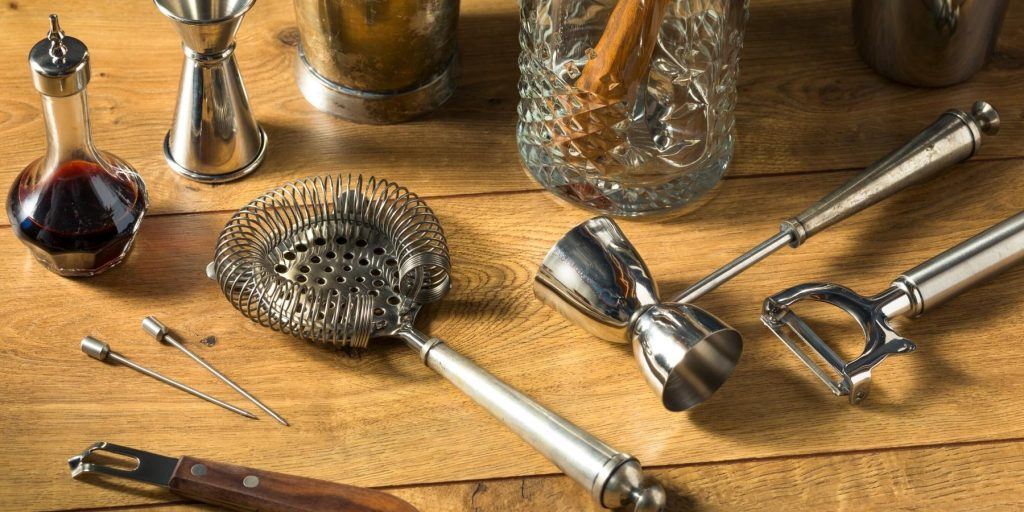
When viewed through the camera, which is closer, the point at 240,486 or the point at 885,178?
the point at 240,486

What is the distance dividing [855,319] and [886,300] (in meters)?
0.03

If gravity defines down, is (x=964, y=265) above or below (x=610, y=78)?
below

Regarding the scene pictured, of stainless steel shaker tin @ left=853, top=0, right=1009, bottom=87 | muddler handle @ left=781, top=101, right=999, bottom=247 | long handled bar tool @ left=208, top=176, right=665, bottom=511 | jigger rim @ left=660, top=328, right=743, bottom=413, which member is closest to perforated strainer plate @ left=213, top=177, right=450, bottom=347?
long handled bar tool @ left=208, top=176, right=665, bottom=511

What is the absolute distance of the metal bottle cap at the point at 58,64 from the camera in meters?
0.94

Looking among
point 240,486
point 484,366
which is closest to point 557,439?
point 484,366

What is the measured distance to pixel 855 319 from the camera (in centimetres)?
105

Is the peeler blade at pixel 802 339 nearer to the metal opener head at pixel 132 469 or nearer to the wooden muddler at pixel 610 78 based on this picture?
the wooden muddler at pixel 610 78

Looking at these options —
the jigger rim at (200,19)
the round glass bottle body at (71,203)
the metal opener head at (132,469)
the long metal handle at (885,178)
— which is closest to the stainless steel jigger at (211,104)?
the jigger rim at (200,19)

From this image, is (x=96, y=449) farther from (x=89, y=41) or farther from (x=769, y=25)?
(x=769, y=25)

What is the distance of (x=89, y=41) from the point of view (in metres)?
1.29

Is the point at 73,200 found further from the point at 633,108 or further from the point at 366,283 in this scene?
the point at 633,108

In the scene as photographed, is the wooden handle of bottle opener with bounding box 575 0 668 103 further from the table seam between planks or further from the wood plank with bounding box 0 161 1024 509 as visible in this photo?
the table seam between planks

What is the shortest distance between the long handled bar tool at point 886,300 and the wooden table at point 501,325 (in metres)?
0.02

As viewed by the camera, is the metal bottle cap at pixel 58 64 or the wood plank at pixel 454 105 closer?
the metal bottle cap at pixel 58 64
